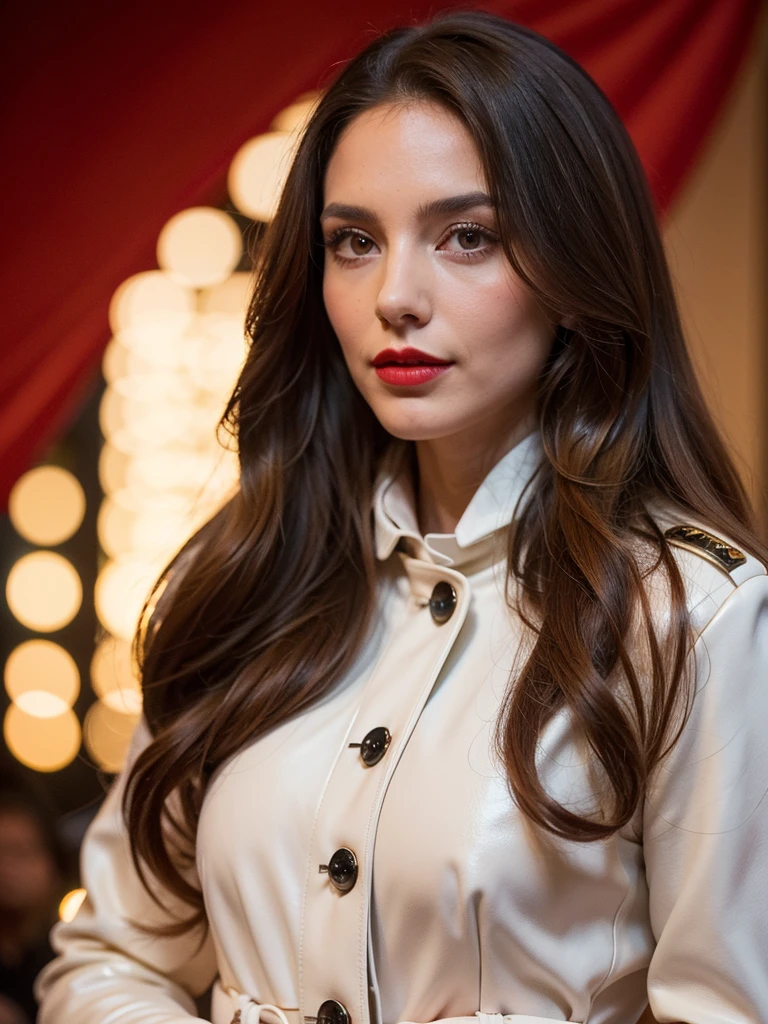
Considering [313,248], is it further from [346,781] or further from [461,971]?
[461,971]

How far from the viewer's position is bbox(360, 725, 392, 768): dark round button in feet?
3.82

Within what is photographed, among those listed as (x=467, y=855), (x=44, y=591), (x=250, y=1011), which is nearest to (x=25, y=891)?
(x=44, y=591)

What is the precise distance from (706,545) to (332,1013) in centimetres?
53

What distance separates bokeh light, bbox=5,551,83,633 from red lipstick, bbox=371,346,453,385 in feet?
3.40

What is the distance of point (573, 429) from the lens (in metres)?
1.21

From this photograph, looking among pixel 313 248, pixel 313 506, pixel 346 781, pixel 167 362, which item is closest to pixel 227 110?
pixel 167 362

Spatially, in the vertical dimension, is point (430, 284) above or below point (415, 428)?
above

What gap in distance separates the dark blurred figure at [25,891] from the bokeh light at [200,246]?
0.82 meters

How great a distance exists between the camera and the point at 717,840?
1.01 m

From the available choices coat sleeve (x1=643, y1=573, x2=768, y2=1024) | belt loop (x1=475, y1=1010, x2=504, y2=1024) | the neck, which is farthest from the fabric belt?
the neck

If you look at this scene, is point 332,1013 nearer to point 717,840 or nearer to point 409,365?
point 717,840

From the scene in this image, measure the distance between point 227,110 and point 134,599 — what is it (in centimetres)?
75

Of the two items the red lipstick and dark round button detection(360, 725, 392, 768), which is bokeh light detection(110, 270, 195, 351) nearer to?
the red lipstick

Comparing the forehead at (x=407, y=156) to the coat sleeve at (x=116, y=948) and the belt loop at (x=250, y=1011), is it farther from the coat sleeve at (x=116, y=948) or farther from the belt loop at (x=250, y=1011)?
the belt loop at (x=250, y=1011)
